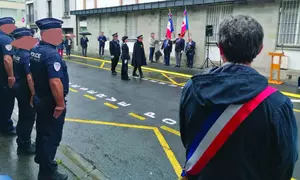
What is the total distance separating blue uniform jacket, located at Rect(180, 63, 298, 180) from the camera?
1.48m

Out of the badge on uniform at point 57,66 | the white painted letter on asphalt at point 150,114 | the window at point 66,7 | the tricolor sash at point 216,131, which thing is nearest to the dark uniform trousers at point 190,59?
the white painted letter on asphalt at point 150,114

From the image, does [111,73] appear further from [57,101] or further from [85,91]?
[57,101]

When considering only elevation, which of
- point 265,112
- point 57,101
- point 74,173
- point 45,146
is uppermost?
point 265,112

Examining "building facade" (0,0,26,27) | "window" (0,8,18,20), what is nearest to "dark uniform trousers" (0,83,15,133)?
"building facade" (0,0,26,27)

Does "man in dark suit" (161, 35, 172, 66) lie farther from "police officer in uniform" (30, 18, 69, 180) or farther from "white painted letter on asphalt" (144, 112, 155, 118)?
"police officer in uniform" (30, 18, 69, 180)

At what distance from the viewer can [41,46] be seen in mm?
3285

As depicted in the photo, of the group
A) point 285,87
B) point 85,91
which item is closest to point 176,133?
point 85,91

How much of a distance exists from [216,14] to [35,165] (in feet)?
42.5

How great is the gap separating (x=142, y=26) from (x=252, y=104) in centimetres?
1860

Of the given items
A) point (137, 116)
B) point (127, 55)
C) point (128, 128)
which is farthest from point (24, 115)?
point (127, 55)

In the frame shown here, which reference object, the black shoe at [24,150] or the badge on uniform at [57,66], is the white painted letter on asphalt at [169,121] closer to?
the black shoe at [24,150]

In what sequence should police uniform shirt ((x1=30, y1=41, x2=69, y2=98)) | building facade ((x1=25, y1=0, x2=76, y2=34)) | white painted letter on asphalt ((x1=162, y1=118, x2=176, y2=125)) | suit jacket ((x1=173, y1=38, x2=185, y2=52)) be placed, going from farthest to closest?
building facade ((x1=25, y1=0, x2=76, y2=34)) → suit jacket ((x1=173, y1=38, x2=185, y2=52)) → white painted letter on asphalt ((x1=162, y1=118, x2=176, y2=125)) → police uniform shirt ((x1=30, y1=41, x2=69, y2=98))

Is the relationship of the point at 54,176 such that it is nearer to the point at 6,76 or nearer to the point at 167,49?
the point at 6,76

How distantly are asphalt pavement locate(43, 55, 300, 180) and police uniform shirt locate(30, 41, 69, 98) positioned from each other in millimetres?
1439
